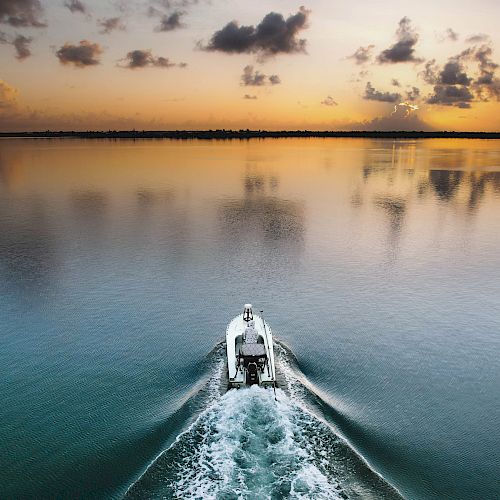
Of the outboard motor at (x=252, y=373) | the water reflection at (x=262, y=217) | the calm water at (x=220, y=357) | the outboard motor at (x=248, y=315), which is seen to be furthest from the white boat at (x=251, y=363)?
the water reflection at (x=262, y=217)

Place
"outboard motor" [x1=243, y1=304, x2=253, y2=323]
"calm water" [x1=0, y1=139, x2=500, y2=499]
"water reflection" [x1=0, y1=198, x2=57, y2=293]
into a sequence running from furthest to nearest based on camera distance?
1. "water reflection" [x1=0, y1=198, x2=57, y2=293]
2. "outboard motor" [x1=243, y1=304, x2=253, y2=323]
3. "calm water" [x1=0, y1=139, x2=500, y2=499]

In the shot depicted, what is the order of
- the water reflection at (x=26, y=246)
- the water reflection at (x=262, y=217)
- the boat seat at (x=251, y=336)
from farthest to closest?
the water reflection at (x=262, y=217) < the water reflection at (x=26, y=246) < the boat seat at (x=251, y=336)

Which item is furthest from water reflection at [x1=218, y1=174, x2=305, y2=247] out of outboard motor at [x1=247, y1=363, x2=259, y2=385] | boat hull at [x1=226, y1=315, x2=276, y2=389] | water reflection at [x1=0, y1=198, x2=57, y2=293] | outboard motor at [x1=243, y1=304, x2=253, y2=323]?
outboard motor at [x1=247, y1=363, x2=259, y2=385]

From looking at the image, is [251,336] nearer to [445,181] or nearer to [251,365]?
[251,365]

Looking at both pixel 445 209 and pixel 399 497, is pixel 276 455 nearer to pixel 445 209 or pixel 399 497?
pixel 399 497

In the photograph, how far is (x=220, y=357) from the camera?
22.7m

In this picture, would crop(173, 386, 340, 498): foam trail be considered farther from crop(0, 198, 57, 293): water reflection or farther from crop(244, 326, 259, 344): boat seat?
crop(0, 198, 57, 293): water reflection

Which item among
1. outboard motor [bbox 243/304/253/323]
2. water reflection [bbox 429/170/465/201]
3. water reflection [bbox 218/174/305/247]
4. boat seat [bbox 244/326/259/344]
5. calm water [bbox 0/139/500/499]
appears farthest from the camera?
water reflection [bbox 429/170/465/201]

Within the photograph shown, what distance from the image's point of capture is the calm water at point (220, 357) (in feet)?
50.1

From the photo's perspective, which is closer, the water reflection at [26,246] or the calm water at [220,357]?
the calm water at [220,357]

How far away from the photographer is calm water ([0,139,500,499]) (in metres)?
15.3

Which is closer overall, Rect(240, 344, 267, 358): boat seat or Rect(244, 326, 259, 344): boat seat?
Rect(240, 344, 267, 358): boat seat

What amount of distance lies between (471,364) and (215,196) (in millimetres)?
52762

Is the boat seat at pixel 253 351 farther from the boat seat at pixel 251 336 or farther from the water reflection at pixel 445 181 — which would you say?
the water reflection at pixel 445 181
